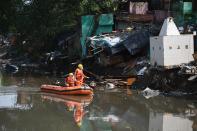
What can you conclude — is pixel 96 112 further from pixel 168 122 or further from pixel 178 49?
pixel 178 49

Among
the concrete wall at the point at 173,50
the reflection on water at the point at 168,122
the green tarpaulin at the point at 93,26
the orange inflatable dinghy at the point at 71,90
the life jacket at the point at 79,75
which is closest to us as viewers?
the reflection on water at the point at 168,122

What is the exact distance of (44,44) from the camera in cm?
4203

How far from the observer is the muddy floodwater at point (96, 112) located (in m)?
17.3

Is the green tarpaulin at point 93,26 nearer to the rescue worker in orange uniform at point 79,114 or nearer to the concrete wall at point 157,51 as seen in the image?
the concrete wall at point 157,51

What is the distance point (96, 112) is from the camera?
2039 cm

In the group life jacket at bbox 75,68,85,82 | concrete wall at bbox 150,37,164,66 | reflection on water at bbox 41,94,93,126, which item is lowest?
reflection on water at bbox 41,94,93,126

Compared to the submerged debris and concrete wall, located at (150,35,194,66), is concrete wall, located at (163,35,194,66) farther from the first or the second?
the submerged debris

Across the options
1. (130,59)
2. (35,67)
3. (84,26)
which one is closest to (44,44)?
(35,67)

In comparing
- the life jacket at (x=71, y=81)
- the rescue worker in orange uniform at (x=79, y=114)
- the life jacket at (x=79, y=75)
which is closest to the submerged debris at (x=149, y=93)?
the life jacket at (x=79, y=75)

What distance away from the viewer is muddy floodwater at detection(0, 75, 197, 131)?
17.3 meters

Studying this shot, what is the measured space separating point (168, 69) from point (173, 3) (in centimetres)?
850

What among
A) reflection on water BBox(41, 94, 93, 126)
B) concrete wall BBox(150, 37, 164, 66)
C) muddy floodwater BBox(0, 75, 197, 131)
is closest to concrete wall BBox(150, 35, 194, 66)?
concrete wall BBox(150, 37, 164, 66)

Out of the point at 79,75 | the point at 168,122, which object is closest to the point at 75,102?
the point at 79,75

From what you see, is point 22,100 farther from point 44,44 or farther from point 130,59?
point 44,44
